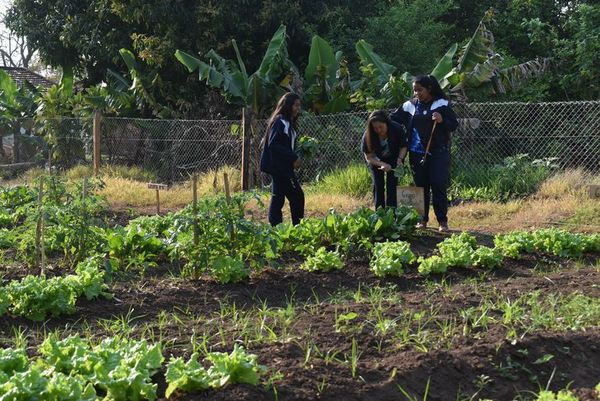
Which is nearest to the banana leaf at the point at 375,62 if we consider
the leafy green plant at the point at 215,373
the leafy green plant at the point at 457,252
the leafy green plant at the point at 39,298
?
the leafy green plant at the point at 457,252

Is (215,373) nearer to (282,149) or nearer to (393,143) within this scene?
(282,149)

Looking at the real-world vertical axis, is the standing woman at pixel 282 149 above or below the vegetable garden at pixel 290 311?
above

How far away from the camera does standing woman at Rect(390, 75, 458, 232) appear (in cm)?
877

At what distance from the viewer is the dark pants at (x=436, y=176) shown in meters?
9.03

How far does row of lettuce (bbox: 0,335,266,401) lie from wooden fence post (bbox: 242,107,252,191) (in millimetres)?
9532

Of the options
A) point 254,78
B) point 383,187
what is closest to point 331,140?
point 254,78

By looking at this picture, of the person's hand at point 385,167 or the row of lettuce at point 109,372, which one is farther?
the person's hand at point 385,167

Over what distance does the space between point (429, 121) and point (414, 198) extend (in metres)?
0.87

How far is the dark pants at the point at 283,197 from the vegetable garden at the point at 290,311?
0.92 meters

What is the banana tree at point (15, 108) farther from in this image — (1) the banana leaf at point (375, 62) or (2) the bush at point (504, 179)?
(2) the bush at point (504, 179)

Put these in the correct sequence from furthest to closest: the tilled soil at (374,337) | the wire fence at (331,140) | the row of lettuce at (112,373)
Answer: the wire fence at (331,140)
the tilled soil at (374,337)
the row of lettuce at (112,373)

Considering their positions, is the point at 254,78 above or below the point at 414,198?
above

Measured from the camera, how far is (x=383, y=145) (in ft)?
29.7

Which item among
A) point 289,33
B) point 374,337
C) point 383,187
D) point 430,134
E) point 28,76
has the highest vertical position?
point 289,33
